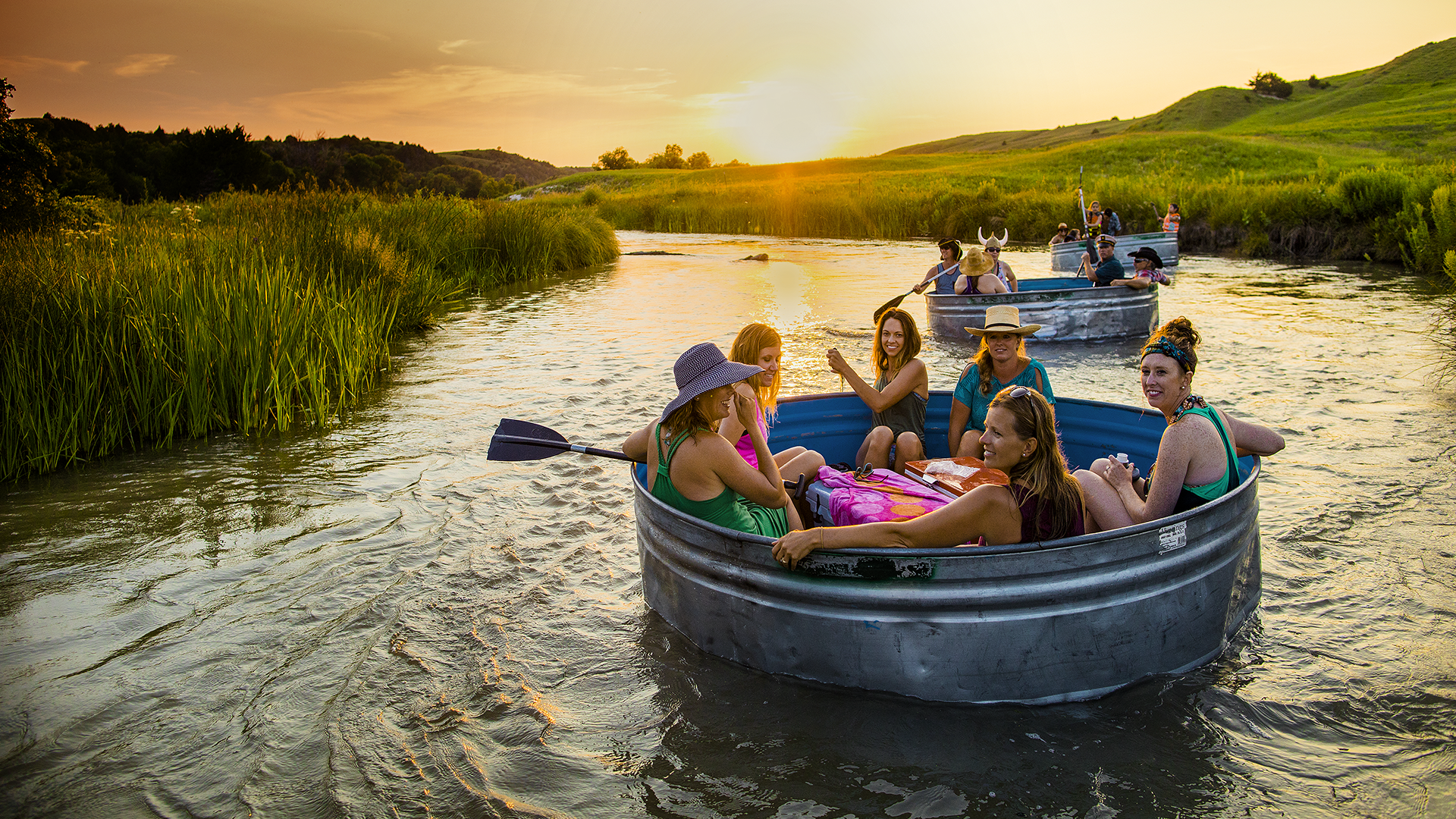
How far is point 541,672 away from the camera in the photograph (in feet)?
12.7

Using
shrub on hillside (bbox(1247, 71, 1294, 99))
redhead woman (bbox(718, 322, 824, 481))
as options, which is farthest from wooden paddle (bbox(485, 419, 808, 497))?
shrub on hillside (bbox(1247, 71, 1294, 99))

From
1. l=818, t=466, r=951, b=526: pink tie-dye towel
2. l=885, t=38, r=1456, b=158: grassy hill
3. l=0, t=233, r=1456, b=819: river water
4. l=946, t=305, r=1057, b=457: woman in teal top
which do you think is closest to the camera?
l=0, t=233, r=1456, b=819: river water

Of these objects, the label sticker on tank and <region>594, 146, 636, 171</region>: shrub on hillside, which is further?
<region>594, 146, 636, 171</region>: shrub on hillside

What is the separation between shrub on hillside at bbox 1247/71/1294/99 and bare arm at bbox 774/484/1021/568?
4110 inches

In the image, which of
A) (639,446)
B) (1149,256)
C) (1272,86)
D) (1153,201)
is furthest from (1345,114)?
(639,446)

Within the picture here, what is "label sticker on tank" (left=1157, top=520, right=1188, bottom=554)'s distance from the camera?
10.2ft

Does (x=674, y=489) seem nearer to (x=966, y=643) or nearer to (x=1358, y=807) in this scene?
(x=966, y=643)

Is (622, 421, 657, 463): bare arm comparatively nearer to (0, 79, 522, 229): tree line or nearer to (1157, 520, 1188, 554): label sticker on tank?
(1157, 520, 1188, 554): label sticker on tank

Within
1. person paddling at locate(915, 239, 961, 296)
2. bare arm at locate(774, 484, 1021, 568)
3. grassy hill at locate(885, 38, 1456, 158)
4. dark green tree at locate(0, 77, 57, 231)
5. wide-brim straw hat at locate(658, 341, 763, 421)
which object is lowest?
bare arm at locate(774, 484, 1021, 568)

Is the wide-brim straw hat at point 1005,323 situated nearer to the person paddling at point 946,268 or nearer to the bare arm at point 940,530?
the bare arm at point 940,530

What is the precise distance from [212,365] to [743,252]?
20.6 metres

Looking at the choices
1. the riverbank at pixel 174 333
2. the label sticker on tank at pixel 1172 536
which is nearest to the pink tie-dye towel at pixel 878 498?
the label sticker on tank at pixel 1172 536

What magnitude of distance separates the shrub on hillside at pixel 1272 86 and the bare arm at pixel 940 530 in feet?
343

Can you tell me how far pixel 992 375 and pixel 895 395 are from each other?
59 centimetres
